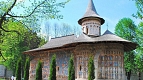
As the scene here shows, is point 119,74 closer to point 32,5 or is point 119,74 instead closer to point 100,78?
point 100,78

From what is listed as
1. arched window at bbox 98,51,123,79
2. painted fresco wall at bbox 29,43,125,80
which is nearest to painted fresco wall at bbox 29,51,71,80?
painted fresco wall at bbox 29,43,125,80

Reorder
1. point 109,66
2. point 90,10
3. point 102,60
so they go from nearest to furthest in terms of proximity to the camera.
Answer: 1. point 109,66
2. point 102,60
3. point 90,10

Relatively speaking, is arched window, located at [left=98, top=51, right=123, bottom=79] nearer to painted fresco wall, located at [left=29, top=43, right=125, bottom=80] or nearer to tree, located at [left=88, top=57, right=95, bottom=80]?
painted fresco wall, located at [left=29, top=43, right=125, bottom=80]

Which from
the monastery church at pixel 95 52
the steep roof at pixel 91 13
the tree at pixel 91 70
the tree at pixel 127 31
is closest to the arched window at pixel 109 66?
the monastery church at pixel 95 52

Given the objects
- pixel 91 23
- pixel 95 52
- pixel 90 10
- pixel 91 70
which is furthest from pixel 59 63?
pixel 90 10

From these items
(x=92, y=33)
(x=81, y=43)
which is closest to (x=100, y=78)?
(x=81, y=43)

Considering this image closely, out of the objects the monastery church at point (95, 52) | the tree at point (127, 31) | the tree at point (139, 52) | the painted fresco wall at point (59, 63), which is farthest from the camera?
the tree at point (127, 31)

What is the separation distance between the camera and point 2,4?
33.8 ft

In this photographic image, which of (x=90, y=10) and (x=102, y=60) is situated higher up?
(x=90, y=10)

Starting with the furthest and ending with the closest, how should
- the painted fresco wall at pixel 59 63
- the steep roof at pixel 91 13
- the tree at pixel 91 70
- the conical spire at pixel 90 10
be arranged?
the conical spire at pixel 90 10, the steep roof at pixel 91 13, the painted fresco wall at pixel 59 63, the tree at pixel 91 70

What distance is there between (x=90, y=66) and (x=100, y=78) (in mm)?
1752

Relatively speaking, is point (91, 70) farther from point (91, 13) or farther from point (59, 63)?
point (91, 13)

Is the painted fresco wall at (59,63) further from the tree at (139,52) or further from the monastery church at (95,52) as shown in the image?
the tree at (139,52)

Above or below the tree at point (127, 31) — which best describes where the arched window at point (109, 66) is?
below
